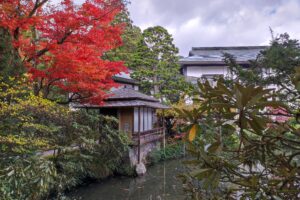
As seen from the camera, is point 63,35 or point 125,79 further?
point 125,79

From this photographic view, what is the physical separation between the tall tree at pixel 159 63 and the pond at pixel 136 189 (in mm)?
7062

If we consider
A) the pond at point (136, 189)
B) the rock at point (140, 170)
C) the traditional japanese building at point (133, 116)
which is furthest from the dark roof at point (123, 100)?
the pond at point (136, 189)

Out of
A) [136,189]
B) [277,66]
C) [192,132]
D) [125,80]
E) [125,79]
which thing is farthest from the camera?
[125,80]

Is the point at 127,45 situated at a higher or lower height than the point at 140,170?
higher

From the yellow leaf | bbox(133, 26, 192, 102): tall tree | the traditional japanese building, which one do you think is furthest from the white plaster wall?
the yellow leaf

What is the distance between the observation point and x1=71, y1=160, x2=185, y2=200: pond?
28.0 ft

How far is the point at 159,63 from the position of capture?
→ 1734 cm

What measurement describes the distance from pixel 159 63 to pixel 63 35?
33.5 feet

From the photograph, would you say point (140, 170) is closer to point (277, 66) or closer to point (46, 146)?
point (46, 146)

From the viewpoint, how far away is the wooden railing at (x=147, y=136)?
40.7 feet

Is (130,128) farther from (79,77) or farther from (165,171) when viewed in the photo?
(79,77)

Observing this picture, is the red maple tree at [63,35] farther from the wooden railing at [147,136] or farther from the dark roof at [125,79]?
the dark roof at [125,79]

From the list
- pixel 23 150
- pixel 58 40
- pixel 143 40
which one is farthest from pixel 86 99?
Answer: pixel 143 40

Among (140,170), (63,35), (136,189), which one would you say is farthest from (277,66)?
(140,170)
